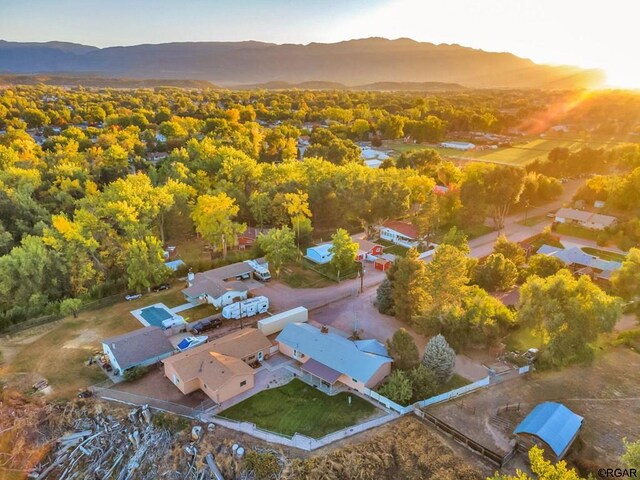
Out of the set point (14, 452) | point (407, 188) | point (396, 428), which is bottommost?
point (14, 452)

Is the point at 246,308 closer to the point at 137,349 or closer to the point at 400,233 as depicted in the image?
the point at 137,349

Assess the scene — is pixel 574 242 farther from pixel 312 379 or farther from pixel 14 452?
pixel 14 452

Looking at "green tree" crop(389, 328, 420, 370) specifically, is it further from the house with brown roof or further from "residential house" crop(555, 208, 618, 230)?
"residential house" crop(555, 208, 618, 230)

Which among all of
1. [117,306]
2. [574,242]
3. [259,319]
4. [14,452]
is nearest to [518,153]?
[574,242]

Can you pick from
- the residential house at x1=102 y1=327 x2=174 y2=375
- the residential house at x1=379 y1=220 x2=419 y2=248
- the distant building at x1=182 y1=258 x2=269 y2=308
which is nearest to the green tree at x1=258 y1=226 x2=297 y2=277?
the distant building at x1=182 y1=258 x2=269 y2=308

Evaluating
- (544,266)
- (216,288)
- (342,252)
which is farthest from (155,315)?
(544,266)

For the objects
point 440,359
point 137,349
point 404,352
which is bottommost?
point 137,349

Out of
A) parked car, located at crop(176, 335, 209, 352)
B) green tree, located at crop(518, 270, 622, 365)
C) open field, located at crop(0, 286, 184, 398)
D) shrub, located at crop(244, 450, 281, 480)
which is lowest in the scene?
open field, located at crop(0, 286, 184, 398)
